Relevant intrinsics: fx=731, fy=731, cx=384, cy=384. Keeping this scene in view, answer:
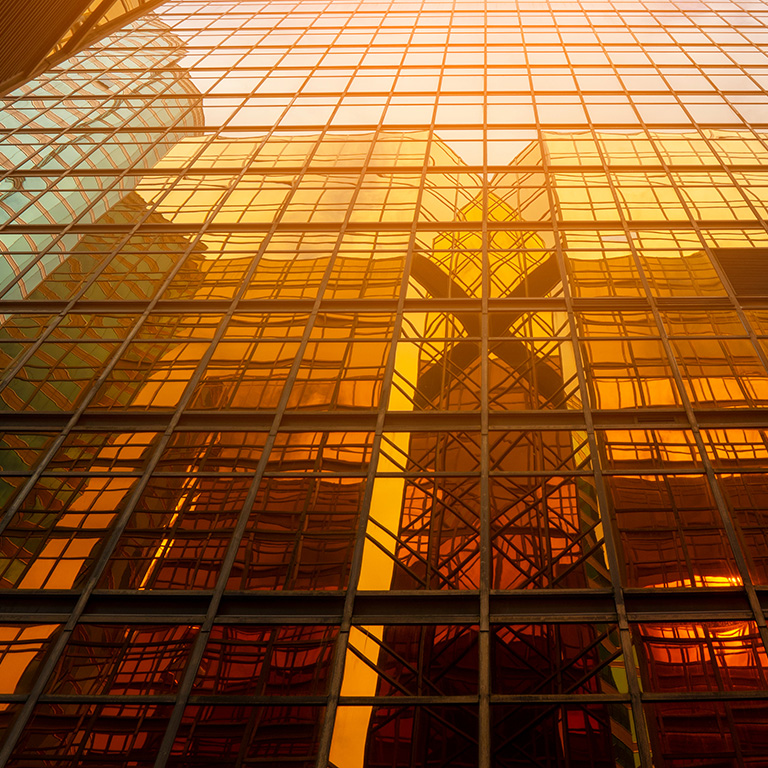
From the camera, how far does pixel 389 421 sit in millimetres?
11156

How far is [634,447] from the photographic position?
12.1 metres

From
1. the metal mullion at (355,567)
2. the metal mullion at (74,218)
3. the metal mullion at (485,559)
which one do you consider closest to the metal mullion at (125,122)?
the metal mullion at (74,218)

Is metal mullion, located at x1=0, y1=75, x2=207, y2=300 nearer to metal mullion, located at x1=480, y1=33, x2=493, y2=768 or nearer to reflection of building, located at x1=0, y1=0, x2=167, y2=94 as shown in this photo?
reflection of building, located at x1=0, y1=0, x2=167, y2=94

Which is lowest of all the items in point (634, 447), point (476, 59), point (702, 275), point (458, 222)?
point (634, 447)

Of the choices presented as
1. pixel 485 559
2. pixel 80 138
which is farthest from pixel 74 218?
pixel 485 559

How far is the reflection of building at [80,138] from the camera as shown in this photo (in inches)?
650

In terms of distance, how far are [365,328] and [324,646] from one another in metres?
5.71

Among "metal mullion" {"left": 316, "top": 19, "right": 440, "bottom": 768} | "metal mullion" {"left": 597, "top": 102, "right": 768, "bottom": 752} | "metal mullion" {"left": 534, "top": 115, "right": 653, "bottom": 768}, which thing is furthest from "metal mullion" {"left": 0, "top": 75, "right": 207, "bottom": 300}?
"metal mullion" {"left": 597, "top": 102, "right": 768, "bottom": 752}

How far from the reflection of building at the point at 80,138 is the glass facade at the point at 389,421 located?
14 centimetres

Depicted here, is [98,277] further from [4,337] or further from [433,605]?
[433,605]

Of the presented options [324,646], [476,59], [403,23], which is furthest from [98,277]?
[403,23]

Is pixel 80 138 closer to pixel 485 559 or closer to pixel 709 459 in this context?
pixel 485 559

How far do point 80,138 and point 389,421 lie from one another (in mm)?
14672

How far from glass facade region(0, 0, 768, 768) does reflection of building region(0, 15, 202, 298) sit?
0.14 metres
